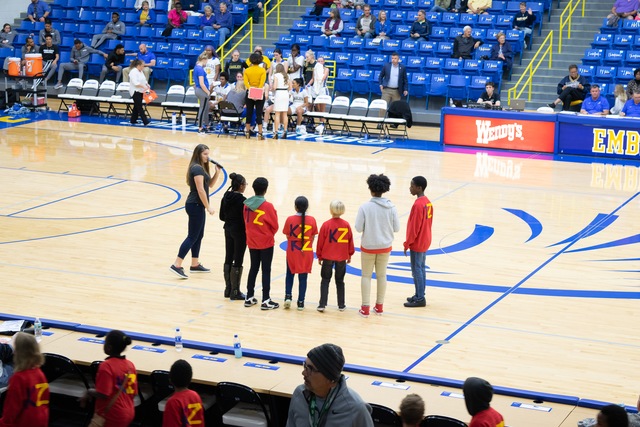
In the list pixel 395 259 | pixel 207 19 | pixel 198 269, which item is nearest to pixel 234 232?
pixel 198 269

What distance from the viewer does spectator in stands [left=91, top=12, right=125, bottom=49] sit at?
31.1 metres

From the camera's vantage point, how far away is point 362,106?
2527 cm

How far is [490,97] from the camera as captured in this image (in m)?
23.4

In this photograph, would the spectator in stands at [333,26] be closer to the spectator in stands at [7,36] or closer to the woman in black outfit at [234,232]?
the spectator in stands at [7,36]

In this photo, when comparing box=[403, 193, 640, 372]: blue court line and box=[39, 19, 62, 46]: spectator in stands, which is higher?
box=[39, 19, 62, 46]: spectator in stands

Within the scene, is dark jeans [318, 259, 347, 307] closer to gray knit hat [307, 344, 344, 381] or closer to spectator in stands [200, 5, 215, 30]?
gray knit hat [307, 344, 344, 381]

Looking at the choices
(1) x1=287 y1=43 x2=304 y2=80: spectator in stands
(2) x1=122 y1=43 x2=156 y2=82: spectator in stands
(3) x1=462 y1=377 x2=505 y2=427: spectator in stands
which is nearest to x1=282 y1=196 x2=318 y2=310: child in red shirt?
(3) x1=462 y1=377 x2=505 y2=427: spectator in stands

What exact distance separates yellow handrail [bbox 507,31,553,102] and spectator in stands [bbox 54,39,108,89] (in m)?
12.7

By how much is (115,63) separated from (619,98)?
14.8 meters

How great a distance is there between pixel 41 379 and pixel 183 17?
1004 inches

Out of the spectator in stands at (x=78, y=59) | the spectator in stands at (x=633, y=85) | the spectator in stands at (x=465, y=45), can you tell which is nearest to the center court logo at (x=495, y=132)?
the spectator in stands at (x=633, y=85)

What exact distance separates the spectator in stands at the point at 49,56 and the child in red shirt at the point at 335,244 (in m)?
21.1

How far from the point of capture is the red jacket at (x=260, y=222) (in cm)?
1118

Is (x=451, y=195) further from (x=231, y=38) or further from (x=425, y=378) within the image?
(x=231, y=38)
